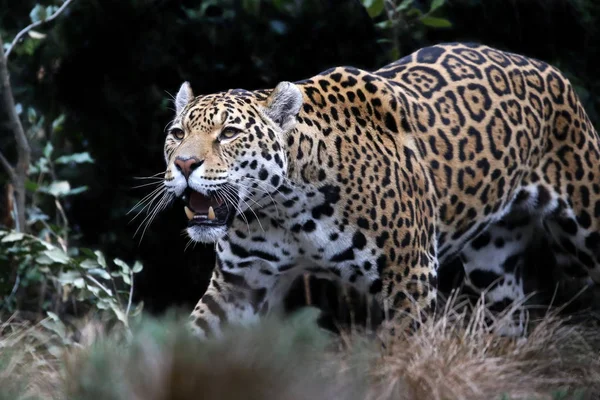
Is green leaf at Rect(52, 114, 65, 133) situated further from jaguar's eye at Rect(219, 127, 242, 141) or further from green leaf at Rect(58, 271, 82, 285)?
jaguar's eye at Rect(219, 127, 242, 141)

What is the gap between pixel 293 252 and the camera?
6.02m

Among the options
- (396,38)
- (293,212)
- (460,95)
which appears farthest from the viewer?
(396,38)

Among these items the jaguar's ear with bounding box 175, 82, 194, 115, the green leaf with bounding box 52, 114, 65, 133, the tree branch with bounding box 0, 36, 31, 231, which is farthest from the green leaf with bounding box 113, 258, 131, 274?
the green leaf with bounding box 52, 114, 65, 133

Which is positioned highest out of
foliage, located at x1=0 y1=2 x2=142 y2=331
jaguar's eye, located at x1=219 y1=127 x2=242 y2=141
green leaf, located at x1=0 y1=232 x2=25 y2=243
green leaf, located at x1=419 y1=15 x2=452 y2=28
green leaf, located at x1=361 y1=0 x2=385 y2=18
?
green leaf, located at x1=361 y1=0 x2=385 y2=18

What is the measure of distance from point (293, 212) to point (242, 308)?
744 millimetres

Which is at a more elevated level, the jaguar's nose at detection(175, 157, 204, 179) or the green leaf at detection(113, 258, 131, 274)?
the jaguar's nose at detection(175, 157, 204, 179)

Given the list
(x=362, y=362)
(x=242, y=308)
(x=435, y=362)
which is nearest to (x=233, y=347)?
(x=362, y=362)

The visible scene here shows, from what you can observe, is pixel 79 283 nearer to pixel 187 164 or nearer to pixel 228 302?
pixel 228 302

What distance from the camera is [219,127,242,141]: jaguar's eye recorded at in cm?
557

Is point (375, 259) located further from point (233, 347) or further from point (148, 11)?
point (148, 11)

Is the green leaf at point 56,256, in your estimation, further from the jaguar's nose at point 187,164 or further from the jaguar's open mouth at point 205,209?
the jaguar's nose at point 187,164

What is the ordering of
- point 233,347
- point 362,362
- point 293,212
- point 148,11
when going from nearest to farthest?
point 233,347 < point 362,362 < point 293,212 < point 148,11

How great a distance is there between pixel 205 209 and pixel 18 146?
249 centimetres

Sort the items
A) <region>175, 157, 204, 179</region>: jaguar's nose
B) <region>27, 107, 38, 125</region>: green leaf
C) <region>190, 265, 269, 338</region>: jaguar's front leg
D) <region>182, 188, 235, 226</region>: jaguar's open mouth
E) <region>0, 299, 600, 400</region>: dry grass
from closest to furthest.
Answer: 1. <region>0, 299, 600, 400</region>: dry grass
2. <region>175, 157, 204, 179</region>: jaguar's nose
3. <region>182, 188, 235, 226</region>: jaguar's open mouth
4. <region>190, 265, 269, 338</region>: jaguar's front leg
5. <region>27, 107, 38, 125</region>: green leaf
